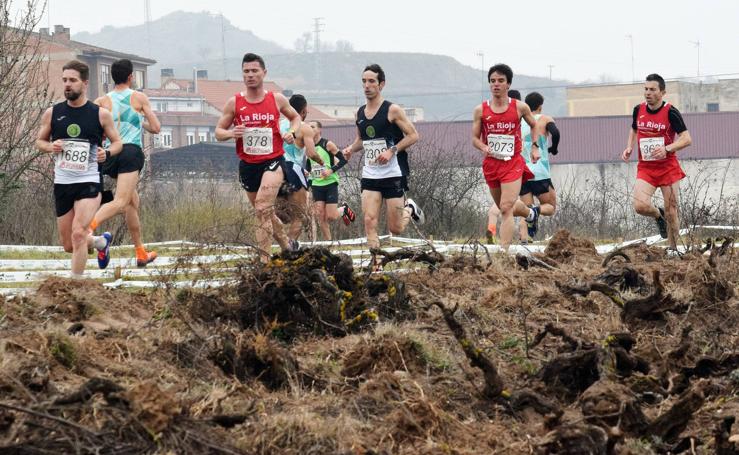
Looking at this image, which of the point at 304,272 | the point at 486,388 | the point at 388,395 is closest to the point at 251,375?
the point at 388,395

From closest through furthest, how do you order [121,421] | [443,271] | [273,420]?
[121,421], [273,420], [443,271]

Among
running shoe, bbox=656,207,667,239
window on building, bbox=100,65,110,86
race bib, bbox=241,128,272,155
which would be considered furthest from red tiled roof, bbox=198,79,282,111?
race bib, bbox=241,128,272,155

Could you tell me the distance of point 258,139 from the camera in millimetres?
12938

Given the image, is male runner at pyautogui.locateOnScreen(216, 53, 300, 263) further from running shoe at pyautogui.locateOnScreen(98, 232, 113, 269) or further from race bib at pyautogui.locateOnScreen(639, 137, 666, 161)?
race bib at pyautogui.locateOnScreen(639, 137, 666, 161)

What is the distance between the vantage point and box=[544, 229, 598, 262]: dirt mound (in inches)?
514

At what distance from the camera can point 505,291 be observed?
10.2 m

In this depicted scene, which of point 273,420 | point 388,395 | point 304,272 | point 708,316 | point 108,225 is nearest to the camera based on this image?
point 273,420

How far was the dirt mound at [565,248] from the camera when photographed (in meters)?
13.1

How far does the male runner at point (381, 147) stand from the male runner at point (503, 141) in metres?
1.03

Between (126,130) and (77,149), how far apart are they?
64.0 inches

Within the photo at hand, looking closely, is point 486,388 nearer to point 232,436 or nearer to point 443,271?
point 232,436

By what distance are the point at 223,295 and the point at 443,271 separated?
107 inches

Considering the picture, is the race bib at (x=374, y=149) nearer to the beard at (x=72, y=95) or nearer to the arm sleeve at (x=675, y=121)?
the beard at (x=72, y=95)

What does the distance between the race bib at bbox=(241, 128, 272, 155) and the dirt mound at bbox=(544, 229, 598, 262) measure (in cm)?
294
